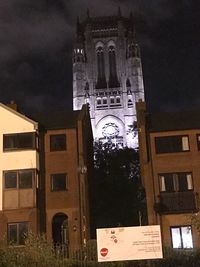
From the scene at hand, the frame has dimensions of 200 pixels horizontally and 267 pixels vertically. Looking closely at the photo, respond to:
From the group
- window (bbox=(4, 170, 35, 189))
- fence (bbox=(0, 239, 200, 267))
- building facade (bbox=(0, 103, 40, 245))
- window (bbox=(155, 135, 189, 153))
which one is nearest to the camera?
fence (bbox=(0, 239, 200, 267))

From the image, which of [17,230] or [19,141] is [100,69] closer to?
[19,141]

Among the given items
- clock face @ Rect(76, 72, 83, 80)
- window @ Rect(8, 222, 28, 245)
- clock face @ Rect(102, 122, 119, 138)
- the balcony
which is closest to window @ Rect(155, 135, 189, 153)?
the balcony

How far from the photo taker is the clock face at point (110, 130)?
456 ft

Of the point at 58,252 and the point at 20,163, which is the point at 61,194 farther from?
the point at 58,252

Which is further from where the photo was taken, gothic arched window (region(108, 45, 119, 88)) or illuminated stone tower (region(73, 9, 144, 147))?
gothic arched window (region(108, 45, 119, 88))

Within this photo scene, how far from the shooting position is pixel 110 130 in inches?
5561

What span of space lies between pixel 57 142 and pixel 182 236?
42.6 ft

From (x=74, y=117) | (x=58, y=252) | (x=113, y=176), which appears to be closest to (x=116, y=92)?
Result: (x=113, y=176)

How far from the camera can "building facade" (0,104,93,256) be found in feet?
130

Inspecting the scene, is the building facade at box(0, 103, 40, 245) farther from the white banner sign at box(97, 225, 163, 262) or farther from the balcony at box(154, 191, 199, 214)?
the white banner sign at box(97, 225, 163, 262)

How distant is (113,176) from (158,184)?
1972cm

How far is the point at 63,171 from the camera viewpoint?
137ft

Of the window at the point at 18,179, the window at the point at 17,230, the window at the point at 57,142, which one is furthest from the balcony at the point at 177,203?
the window at the point at 17,230

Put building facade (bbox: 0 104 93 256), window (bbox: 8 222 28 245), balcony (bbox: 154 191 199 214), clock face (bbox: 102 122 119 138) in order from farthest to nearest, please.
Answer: clock face (bbox: 102 122 119 138) → balcony (bbox: 154 191 199 214) → building facade (bbox: 0 104 93 256) → window (bbox: 8 222 28 245)
